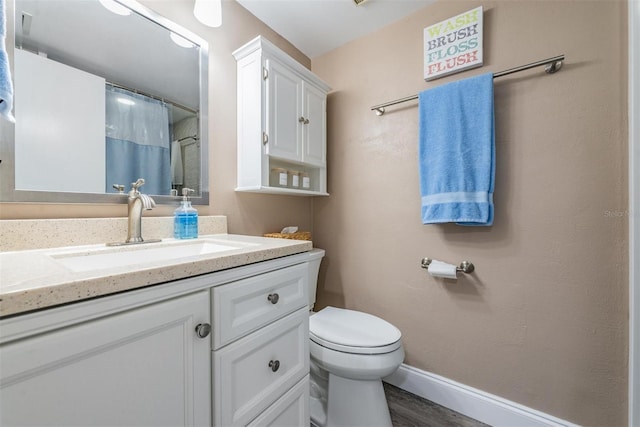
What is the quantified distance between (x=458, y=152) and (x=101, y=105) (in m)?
1.50

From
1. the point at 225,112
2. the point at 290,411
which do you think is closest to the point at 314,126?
the point at 225,112

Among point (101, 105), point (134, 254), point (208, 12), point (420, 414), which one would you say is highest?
point (208, 12)

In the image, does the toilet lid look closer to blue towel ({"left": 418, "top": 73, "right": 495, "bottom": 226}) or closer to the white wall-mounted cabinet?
blue towel ({"left": 418, "top": 73, "right": 495, "bottom": 226})

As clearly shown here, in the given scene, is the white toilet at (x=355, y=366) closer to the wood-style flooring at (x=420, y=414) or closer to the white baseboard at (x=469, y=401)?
the wood-style flooring at (x=420, y=414)

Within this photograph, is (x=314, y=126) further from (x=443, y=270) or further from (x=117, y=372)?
(x=117, y=372)

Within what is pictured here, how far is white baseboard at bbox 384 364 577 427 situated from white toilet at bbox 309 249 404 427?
387mm

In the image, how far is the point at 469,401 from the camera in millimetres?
1287

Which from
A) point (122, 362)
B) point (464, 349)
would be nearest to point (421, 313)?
point (464, 349)

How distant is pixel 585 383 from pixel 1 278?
1.85 m

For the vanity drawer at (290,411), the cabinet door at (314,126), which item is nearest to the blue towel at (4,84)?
the vanity drawer at (290,411)

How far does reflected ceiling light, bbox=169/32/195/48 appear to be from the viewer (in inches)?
45.4

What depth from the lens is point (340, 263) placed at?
1.76 meters

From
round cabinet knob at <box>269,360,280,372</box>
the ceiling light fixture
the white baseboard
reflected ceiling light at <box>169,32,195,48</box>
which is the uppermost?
reflected ceiling light at <box>169,32,195,48</box>

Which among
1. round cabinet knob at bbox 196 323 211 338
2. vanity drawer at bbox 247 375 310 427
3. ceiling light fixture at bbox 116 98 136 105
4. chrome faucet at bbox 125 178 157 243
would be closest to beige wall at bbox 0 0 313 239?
chrome faucet at bbox 125 178 157 243
